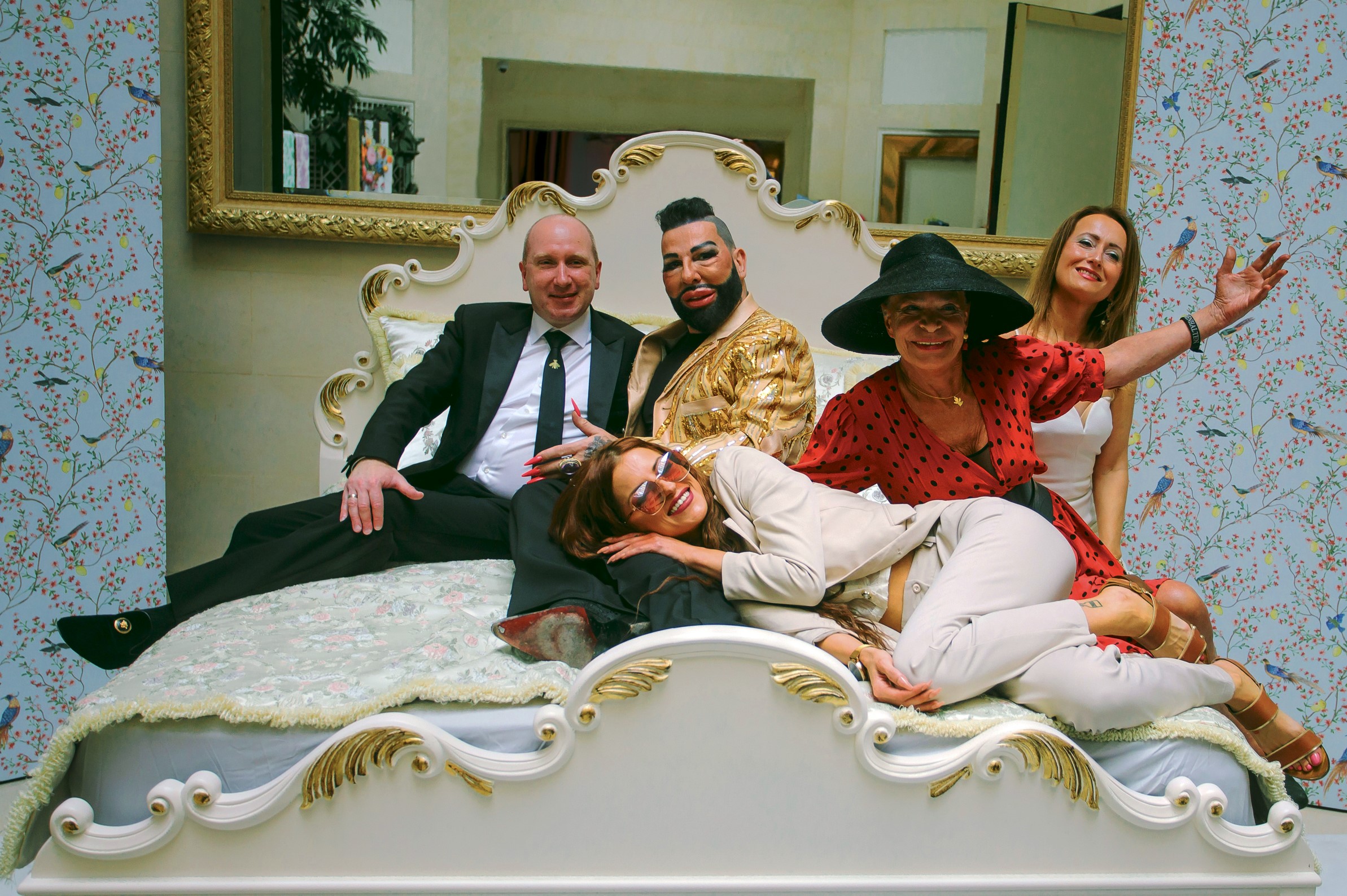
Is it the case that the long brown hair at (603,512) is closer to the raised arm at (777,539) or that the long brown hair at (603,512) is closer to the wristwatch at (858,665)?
the raised arm at (777,539)

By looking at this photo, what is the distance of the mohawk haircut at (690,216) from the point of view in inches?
96.7

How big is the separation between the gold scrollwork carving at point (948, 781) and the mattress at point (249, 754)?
0.15 ft

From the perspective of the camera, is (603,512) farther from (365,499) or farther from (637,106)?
(637,106)

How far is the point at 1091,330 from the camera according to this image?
241 cm

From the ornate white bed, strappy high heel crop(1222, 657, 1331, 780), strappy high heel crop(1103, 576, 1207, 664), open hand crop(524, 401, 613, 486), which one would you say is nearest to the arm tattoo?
open hand crop(524, 401, 613, 486)

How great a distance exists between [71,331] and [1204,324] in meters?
2.80

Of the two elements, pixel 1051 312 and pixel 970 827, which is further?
pixel 1051 312

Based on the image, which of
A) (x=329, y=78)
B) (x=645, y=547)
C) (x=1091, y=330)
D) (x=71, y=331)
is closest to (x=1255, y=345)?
(x=1091, y=330)

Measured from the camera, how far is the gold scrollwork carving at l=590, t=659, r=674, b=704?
142 centimetres

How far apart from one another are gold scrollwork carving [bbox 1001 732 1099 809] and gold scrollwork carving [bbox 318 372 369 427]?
7.11ft

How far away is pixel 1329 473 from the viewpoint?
2.67 metres

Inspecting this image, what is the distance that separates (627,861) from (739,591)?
0.50 metres

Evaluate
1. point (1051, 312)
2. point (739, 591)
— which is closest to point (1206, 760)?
point (739, 591)

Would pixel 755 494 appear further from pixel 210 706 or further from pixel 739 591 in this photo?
pixel 210 706
